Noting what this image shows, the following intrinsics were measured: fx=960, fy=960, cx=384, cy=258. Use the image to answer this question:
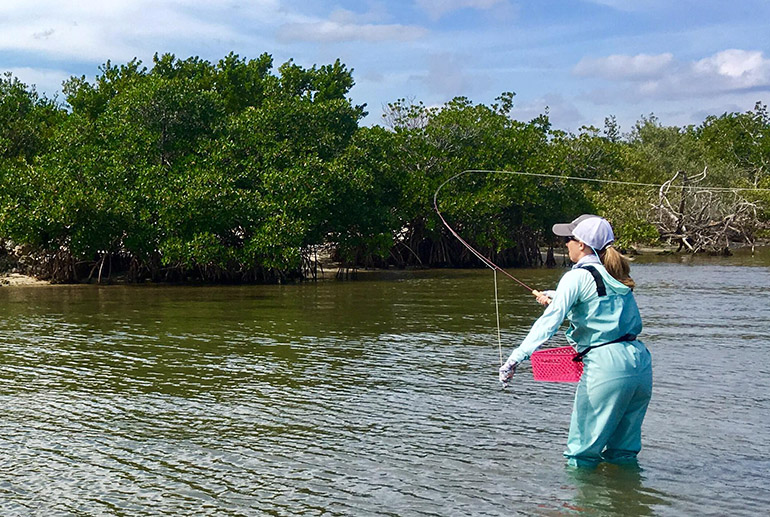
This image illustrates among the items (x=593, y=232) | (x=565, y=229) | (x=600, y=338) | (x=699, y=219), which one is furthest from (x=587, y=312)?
(x=699, y=219)

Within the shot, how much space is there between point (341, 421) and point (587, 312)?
3543 mm

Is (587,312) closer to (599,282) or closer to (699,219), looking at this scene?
(599,282)

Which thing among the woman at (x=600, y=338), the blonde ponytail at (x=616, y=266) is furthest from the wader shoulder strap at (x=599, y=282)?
the blonde ponytail at (x=616, y=266)

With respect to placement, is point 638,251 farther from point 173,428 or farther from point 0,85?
point 173,428

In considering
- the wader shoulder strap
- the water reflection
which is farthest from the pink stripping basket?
the water reflection

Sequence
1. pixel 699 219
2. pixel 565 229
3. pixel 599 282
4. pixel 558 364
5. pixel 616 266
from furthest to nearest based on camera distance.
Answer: pixel 699 219, pixel 558 364, pixel 565 229, pixel 616 266, pixel 599 282

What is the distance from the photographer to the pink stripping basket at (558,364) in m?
6.84

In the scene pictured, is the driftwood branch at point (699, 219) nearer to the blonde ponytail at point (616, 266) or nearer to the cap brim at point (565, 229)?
the cap brim at point (565, 229)

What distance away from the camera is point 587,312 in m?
6.41

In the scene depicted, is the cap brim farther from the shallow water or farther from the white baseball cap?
the shallow water

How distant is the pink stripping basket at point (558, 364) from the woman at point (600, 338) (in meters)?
0.20

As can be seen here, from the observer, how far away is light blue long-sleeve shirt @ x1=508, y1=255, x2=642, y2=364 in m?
6.29

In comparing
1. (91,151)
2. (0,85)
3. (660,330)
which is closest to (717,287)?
(660,330)

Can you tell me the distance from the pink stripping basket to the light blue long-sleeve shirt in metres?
0.34
